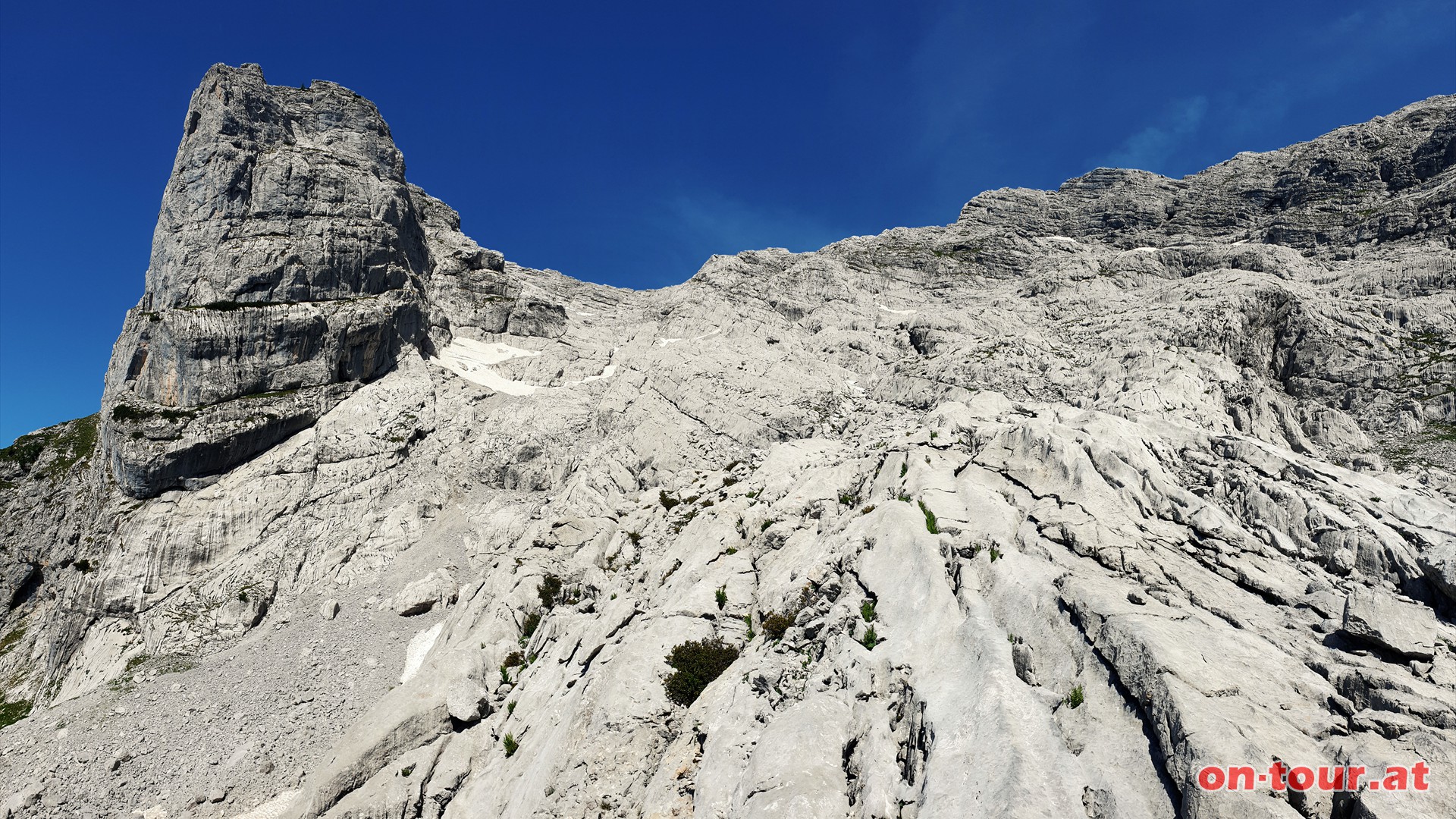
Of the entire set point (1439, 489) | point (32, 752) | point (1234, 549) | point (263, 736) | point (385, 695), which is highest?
point (1439, 489)

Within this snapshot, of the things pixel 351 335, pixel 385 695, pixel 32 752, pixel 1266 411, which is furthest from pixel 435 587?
pixel 1266 411

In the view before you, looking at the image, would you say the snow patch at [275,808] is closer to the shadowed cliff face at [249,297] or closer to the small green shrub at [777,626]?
the small green shrub at [777,626]

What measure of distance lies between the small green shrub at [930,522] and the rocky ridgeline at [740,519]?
157 mm

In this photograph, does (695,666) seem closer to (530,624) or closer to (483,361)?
(530,624)

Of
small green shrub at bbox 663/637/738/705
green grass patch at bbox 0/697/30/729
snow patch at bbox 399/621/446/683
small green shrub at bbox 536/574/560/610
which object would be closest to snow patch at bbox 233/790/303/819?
snow patch at bbox 399/621/446/683

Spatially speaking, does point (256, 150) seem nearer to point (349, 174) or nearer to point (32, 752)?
point (349, 174)

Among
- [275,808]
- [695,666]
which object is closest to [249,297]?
[275,808]

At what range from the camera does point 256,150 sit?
7169cm

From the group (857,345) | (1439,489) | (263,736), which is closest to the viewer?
(1439,489)

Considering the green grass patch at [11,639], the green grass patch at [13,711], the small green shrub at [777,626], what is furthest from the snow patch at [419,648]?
the green grass patch at [11,639]

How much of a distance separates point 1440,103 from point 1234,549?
12520 centimetres

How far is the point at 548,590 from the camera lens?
119 ft

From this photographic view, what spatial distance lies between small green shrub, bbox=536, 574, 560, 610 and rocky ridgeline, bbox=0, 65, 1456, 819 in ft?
0.89

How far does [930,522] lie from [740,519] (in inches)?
423
